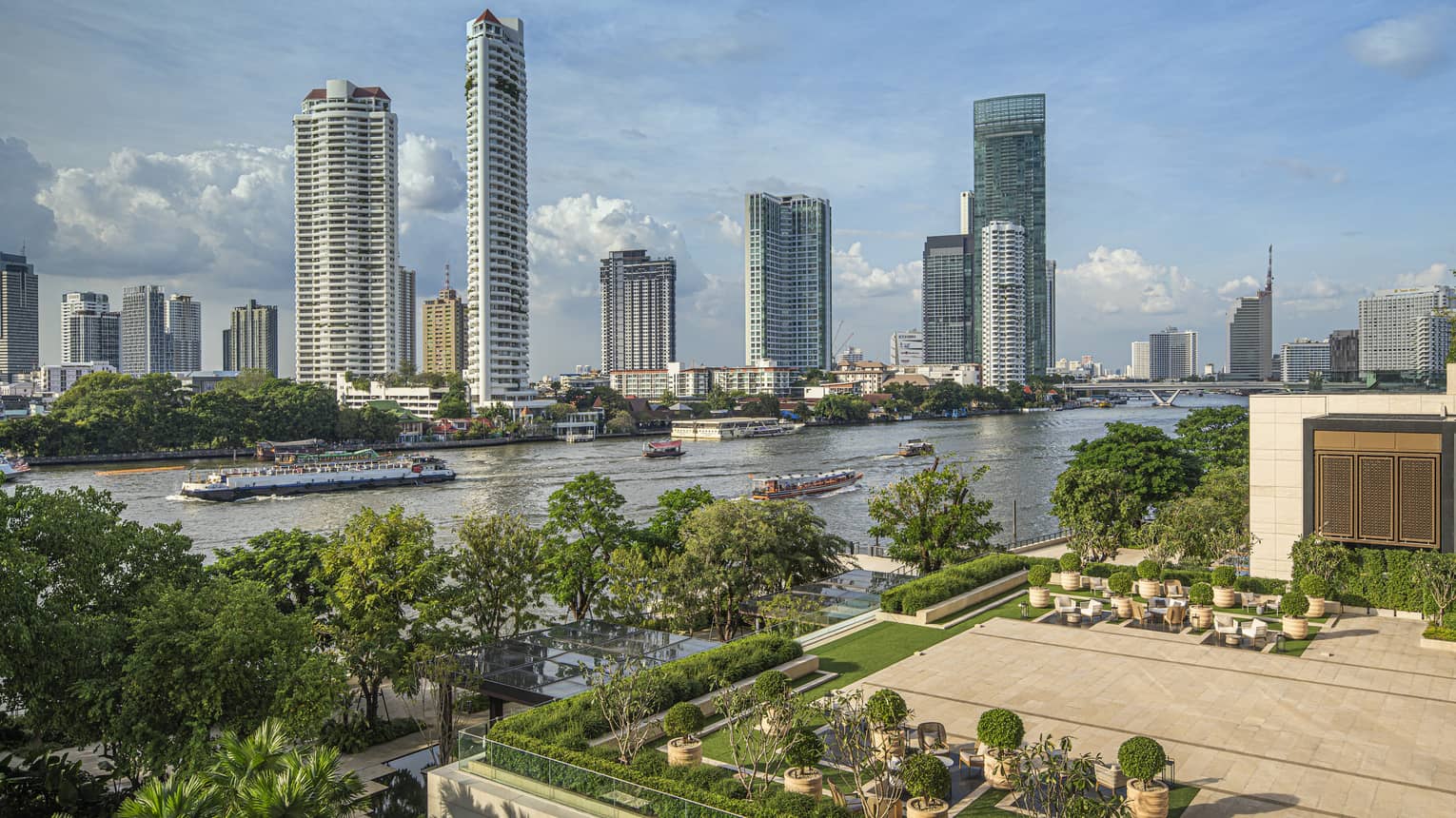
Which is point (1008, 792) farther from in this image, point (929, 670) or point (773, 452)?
point (773, 452)

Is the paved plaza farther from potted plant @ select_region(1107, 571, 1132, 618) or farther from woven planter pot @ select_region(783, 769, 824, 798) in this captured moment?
woven planter pot @ select_region(783, 769, 824, 798)

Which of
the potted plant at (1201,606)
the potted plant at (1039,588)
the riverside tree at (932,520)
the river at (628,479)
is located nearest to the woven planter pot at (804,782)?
the potted plant at (1201,606)

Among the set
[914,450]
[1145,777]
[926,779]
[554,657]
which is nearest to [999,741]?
[926,779]

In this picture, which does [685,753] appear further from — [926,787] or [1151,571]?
[1151,571]

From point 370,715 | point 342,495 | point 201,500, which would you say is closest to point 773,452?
point 342,495

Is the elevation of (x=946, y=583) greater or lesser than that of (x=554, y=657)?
greater

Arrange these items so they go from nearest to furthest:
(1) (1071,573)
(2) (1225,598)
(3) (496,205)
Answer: (2) (1225,598) < (1) (1071,573) < (3) (496,205)
